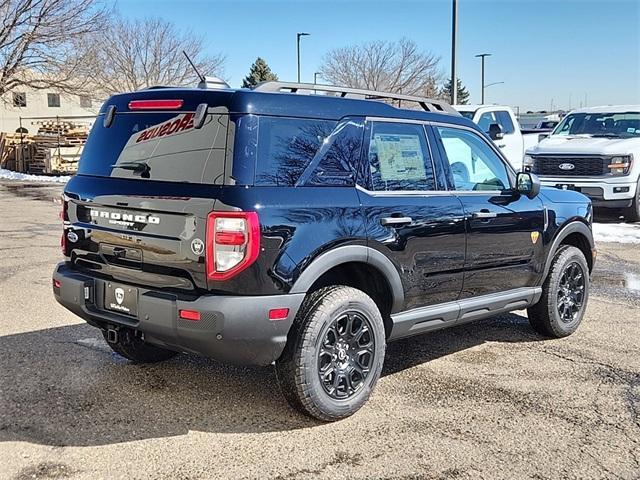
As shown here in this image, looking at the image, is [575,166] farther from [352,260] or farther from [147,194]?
[147,194]

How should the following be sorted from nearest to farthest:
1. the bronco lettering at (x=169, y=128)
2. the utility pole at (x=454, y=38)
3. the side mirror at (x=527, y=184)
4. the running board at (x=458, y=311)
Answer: the bronco lettering at (x=169, y=128) → the running board at (x=458, y=311) → the side mirror at (x=527, y=184) → the utility pole at (x=454, y=38)

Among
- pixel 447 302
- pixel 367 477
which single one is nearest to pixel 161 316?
pixel 367 477

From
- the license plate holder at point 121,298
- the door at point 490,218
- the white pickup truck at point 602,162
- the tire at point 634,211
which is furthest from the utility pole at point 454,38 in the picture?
the license plate holder at point 121,298

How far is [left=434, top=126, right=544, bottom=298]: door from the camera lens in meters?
4.93

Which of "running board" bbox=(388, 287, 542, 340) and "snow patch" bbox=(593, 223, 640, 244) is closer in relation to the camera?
"running board" bbox=(388, 287, 542, 340)

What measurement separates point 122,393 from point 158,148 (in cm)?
164

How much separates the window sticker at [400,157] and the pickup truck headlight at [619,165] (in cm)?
927

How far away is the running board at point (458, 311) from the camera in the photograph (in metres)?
4.54

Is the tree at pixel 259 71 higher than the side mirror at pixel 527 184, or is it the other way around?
the tree at pixel 259 71

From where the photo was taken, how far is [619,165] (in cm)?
1268

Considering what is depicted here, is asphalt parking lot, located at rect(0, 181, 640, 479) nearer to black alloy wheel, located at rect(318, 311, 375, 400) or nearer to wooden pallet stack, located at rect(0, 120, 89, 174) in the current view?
black alloy wheel, located at rect(318, 311, 375, 400)

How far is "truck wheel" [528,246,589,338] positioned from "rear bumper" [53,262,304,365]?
9.11 ft

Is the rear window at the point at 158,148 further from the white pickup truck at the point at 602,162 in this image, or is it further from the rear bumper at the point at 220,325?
the white pickup truck at the point at 602,162

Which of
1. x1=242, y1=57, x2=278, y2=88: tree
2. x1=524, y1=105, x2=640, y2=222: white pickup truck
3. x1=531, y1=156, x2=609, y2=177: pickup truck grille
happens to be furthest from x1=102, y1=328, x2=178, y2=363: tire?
x1=242, y1=57, x2=278, y2=88: tree
